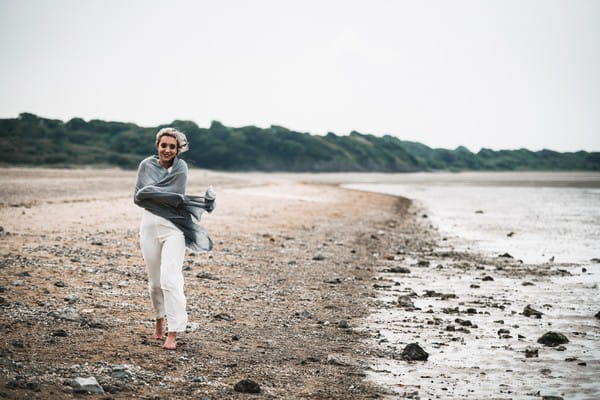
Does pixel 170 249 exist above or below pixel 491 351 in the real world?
above

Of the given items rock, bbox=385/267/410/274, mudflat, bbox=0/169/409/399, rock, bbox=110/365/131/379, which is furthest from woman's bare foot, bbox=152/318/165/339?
rock, bbox=385/267/410/274

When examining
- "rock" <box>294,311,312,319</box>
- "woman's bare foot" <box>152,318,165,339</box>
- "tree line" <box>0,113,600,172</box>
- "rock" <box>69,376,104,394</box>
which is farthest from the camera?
"tree line" <box>0,113,600,172</box>

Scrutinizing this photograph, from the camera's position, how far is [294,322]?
339 inches

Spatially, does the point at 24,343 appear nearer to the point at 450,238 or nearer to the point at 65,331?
the point at 65,331

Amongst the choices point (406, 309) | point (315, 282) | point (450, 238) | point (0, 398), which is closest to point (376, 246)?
point (450, 238)

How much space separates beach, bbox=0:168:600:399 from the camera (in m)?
5.95

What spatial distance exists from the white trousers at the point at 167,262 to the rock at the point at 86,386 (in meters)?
1.41

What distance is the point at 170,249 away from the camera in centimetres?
662

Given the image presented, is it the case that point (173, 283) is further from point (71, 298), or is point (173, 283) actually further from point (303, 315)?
point (303, 315)

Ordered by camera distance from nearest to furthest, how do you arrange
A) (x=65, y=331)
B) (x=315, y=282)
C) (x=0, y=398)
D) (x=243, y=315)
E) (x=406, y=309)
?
(x=0, y=398) < (x=65, y=331) < (x=243, y=315) < (x=406, y=309) < (x=315, y=282)

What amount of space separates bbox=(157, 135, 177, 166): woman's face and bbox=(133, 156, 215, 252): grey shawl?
0.10 m

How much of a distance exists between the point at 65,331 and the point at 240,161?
172 m

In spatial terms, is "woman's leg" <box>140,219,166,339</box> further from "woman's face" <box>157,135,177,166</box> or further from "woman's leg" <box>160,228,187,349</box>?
"woman's face" <box>157,135,177,166</box>

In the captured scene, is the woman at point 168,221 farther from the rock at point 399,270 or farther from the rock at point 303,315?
the rock at point 399,270
